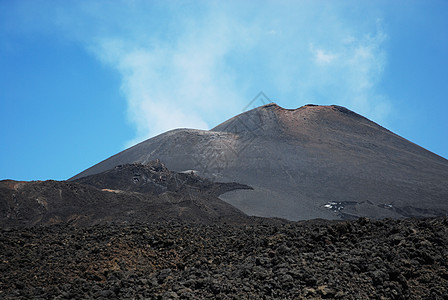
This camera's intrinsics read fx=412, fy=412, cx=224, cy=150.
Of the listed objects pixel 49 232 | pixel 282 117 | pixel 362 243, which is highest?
pixel 282 117

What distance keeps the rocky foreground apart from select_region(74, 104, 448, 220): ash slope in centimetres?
3055

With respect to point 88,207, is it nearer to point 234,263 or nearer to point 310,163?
point 234,263

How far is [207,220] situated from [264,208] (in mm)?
15204

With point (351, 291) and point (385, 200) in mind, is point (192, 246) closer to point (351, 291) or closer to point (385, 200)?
point (351, 291)

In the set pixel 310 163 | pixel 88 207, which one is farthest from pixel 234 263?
pixel 310 163

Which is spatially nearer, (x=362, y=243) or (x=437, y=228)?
(x=362, y=243)

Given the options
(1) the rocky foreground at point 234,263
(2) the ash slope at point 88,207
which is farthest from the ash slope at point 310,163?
(1) the rocky foreground at point 234,263

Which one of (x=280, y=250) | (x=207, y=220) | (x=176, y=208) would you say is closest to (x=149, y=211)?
(x=176, y=208)

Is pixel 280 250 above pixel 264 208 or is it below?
below

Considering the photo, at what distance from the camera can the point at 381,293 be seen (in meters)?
6.50

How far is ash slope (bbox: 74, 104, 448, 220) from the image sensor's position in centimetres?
4612

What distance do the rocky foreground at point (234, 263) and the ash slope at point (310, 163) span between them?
3055 cm

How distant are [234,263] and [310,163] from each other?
179 ft

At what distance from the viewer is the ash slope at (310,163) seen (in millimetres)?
46125
